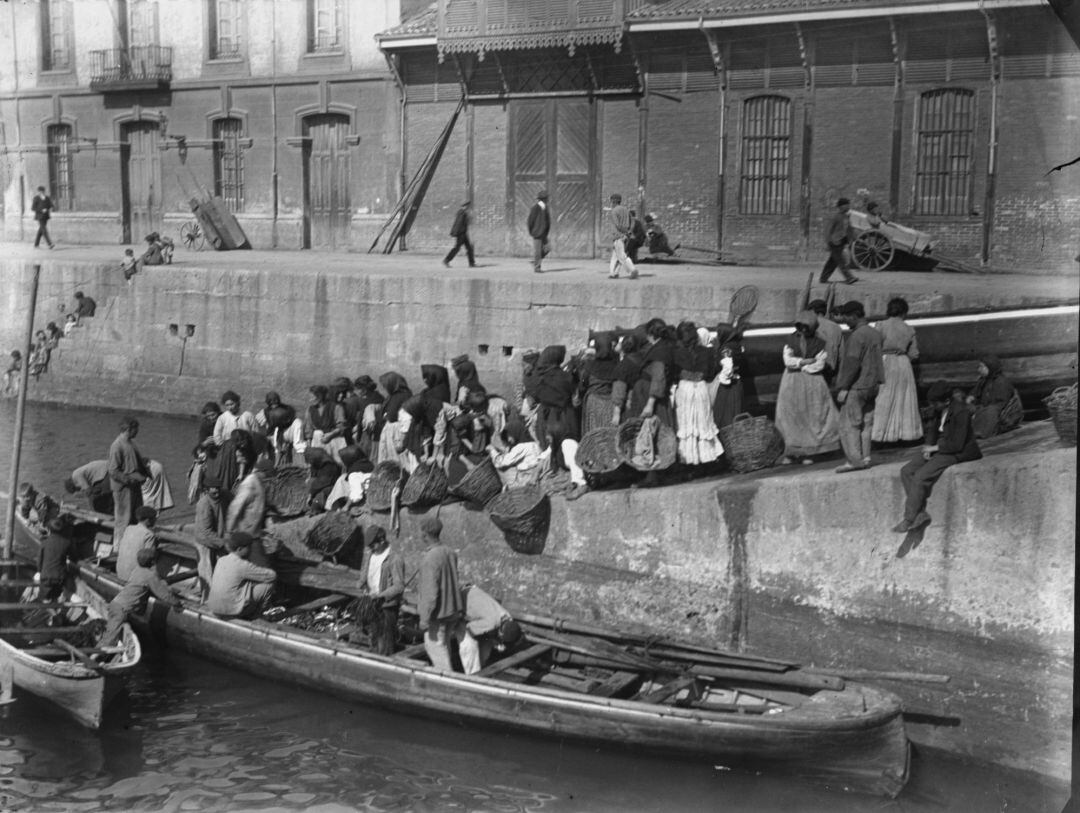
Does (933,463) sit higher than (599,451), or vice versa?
(933,463)

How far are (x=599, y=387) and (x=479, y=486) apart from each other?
1.67 meters

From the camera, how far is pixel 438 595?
34.7 feet

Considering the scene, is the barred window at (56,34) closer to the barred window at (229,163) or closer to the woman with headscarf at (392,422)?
the barred window at (229,163)

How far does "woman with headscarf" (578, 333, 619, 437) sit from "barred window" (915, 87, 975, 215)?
25.6 ft

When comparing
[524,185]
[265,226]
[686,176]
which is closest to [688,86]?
[686,176]

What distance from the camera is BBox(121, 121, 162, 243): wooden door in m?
21.4

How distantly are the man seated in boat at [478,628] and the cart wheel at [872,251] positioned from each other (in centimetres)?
967

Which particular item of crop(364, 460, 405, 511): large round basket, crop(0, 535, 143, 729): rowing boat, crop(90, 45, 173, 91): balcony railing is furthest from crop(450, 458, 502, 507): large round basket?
crop(90, 45, 173, 91): balcony railing

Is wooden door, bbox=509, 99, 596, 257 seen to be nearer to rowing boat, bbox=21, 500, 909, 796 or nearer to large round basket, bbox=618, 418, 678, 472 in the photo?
large round basket, bbox=618, 418, 678, 472

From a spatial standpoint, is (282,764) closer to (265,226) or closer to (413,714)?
(413,714)

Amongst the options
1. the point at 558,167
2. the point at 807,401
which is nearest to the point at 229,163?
the point at 558,167

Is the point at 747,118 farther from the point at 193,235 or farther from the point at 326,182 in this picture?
the point at 193,235

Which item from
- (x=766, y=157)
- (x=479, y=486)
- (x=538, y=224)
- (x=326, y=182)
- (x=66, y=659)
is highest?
(x=766, y=157)

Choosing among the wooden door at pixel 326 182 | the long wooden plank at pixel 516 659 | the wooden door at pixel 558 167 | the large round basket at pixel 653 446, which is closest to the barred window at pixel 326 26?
the wooden door at pixel 326 182
